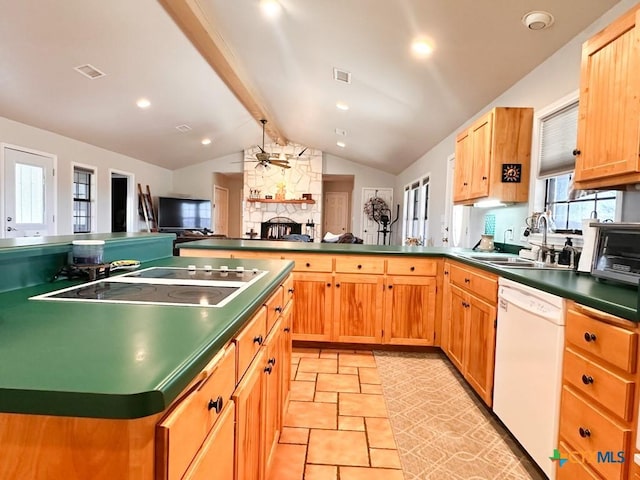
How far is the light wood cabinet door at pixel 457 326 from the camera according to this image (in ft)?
8.80

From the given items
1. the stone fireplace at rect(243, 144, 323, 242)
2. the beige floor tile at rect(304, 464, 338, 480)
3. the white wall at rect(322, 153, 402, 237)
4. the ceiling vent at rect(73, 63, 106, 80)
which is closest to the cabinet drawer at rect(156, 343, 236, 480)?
the beige floor tile at rect(304, 464, 338, 480)

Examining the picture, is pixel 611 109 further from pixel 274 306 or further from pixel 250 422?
pixel 250 422

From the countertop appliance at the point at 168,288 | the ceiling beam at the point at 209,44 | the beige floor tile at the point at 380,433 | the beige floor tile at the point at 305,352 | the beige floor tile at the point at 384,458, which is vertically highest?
the ceiling beam at the point at 209,44

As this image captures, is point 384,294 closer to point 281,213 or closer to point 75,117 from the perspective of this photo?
point 75,117

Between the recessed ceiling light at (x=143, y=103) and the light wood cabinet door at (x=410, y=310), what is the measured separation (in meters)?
4.59

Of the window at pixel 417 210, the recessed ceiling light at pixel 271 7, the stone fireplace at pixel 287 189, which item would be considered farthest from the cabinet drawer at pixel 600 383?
the stone fireplace at pixel 287 189

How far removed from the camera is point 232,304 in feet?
3.55

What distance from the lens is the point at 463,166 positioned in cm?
356

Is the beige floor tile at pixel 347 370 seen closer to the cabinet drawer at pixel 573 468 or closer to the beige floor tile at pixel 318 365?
the beige floor tile at pixel 318 365

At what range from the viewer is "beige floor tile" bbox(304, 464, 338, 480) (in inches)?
66.8

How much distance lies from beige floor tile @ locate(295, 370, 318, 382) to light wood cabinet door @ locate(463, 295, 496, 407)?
108 cm

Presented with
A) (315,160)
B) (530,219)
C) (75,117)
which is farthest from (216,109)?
(530,219)

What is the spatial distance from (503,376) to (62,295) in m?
2.08

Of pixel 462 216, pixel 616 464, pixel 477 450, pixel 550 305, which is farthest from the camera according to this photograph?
pixel 462 216
